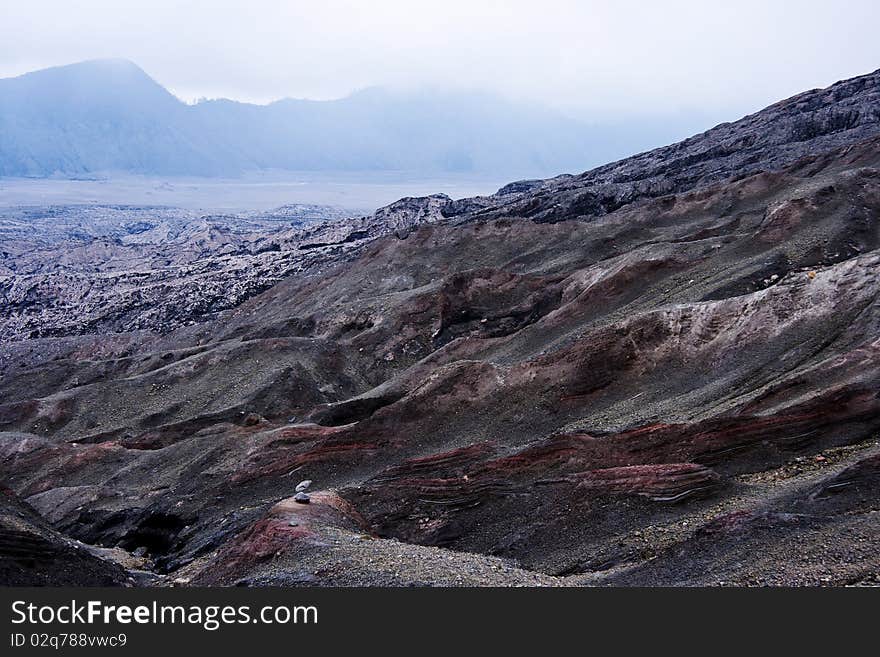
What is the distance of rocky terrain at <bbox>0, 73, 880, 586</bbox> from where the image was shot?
13.9 meters

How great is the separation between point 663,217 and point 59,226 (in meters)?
175

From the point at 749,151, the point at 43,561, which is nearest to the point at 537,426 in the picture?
the point at 43,561

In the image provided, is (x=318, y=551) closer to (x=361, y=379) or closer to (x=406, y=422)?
(x=406, y=422)

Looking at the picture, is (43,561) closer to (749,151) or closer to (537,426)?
(537,426)

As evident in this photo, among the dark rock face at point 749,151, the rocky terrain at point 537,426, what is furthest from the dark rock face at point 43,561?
the dark rock face at point 749,151

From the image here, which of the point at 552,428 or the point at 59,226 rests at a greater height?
the point at 59,226

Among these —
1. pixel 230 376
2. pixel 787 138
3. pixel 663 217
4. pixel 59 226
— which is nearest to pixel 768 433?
pixel 230 376

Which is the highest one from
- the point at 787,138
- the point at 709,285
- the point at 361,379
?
the point at 787,138

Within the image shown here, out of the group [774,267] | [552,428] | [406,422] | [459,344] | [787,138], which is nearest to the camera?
[552,428]

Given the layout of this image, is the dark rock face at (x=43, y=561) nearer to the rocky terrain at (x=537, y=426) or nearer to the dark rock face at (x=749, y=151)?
the rocky terrain at (x=537, y=426)

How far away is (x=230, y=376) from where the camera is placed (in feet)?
119

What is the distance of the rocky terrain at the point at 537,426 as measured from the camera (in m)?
13.9

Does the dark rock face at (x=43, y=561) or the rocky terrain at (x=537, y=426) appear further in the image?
the dark rock face at (x=43, y=561)

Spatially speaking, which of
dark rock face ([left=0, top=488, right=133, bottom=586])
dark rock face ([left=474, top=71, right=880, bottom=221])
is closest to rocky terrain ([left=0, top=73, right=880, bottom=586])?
dark rock face ([left=0, top=488, right=133, bottom=586])
